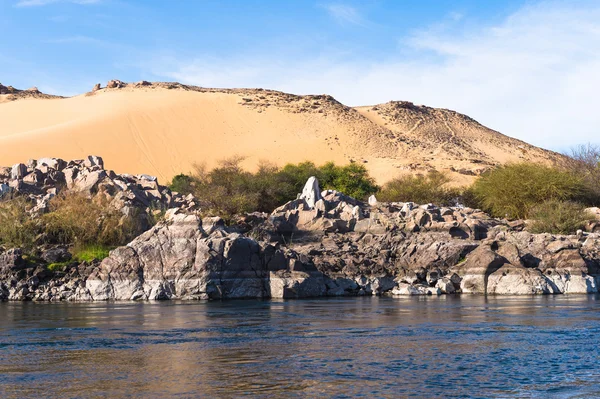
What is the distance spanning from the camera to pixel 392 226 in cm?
3859

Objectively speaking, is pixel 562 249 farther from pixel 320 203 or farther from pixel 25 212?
pixel 25 212

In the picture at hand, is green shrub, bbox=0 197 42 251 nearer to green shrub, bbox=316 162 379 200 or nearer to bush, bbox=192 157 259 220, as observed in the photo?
bush, bbox=192 157 259 220

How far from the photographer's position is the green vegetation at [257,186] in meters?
47.1

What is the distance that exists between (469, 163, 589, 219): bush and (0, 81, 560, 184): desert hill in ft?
72.0

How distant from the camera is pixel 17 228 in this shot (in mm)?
36031

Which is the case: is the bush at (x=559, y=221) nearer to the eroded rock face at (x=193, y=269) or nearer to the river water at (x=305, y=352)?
the river water at (x=305, y=352)

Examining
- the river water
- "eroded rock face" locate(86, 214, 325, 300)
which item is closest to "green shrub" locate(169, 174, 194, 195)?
"eroded rock face" locate(86, 214, 325, 300)

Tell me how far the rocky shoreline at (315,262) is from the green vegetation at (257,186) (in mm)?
7642

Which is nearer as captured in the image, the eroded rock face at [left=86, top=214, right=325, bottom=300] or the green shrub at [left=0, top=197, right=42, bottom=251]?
the eroded rock face at [left=86, top=214, right=325, bottom=300]

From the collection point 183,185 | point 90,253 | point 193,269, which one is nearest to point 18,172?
point 90,253

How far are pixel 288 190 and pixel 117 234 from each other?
21.3m

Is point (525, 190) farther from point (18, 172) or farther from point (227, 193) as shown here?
point (18, 172)

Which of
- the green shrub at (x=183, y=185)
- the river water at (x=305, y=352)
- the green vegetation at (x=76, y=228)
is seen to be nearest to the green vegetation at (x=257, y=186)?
the green shrub at (x=183, y=185)

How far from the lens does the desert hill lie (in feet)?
290
